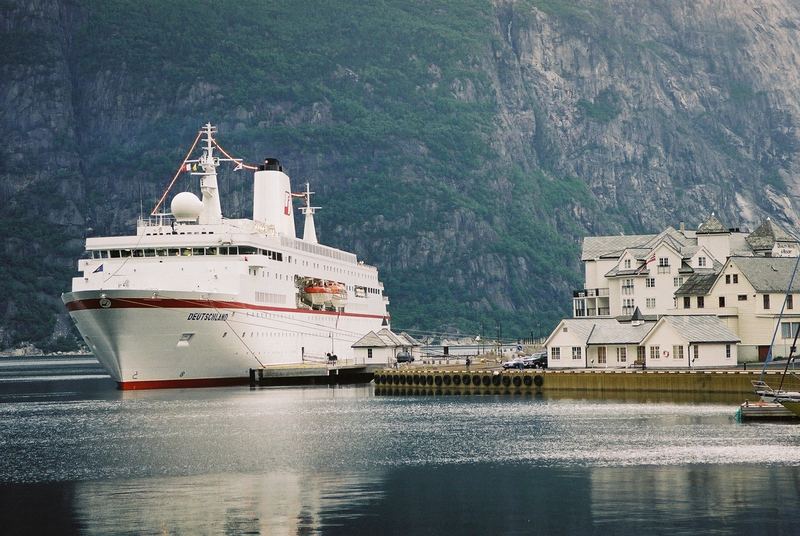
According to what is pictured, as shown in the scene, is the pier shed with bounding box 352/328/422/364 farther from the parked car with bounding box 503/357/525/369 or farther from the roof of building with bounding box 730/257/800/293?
the roof of building with bounding box 730/257/800/293

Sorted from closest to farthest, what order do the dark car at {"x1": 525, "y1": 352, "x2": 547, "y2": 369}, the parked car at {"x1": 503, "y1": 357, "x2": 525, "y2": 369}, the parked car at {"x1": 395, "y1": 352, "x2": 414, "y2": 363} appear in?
the dark car at {"x1": 525, "y1": 352, "x2": 547, "y2": 369} < the parked car at {"x1": 503, "y1": 357, "x2": 525, "y2": 369} < the parked car at {"x1": 395, "y1": 352, "x2": 414, "y2": 363}

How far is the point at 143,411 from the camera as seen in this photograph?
3137 inches

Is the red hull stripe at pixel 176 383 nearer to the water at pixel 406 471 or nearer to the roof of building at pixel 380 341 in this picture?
the roof of building at pixel 380 341

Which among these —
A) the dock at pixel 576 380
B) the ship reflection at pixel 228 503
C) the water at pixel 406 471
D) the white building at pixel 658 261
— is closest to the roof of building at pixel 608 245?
the white building at pixel 658 261

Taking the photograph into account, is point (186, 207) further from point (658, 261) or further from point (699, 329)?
point (699, 329)

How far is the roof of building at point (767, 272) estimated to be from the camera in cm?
9456

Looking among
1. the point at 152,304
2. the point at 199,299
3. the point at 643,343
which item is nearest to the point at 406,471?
the point at 643,343

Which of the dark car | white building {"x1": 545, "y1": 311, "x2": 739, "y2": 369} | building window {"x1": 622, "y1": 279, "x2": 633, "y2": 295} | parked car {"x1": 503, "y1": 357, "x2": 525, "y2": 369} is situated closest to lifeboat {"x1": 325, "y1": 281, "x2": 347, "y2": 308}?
parked car {"x1": 503, "y1": 357, "x2": 525, "y2": 369}

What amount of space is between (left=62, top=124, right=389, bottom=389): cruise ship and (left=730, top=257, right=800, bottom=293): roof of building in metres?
37.3

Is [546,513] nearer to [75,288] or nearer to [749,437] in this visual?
[749,437]

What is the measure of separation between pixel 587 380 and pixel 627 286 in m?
28.0

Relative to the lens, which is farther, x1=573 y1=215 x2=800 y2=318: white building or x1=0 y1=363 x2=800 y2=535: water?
x1=573 y1=215 x2=800 y2=318: white building

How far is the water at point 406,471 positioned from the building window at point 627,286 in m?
37.1

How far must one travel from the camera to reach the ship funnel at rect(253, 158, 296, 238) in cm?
13100
